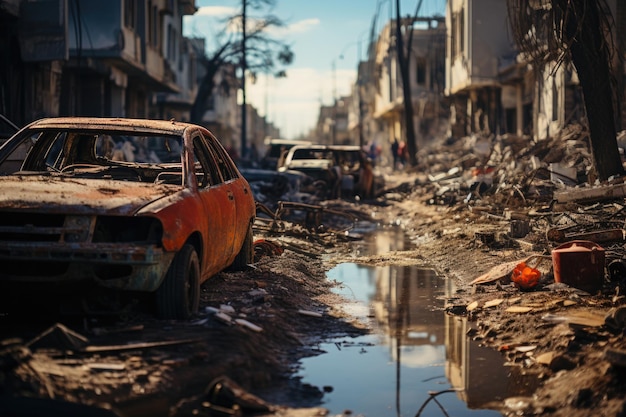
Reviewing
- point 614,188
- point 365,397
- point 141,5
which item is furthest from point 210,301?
point 141,5

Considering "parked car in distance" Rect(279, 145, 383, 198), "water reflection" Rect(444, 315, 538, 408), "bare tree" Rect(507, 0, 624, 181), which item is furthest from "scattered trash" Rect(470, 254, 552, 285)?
"parked car in distance" Rect(279, 145, 383, 198)

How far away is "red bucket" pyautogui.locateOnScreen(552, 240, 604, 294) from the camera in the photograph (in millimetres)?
8805

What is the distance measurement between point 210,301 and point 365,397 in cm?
228

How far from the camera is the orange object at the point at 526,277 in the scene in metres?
9.09

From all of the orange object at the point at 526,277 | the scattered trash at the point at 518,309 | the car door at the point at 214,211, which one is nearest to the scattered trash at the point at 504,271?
the orange object at the point at 526,277

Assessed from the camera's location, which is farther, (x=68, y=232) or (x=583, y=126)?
(x=583, y=126)

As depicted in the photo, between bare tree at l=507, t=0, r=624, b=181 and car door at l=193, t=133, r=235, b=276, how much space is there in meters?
7.28

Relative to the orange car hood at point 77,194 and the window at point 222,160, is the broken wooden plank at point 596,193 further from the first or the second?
the orange car hood at point 77,194

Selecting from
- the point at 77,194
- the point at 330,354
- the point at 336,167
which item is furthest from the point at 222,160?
the point at 336,167

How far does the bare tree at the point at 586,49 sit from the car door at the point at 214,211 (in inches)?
287

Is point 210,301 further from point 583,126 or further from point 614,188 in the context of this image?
point 583,126

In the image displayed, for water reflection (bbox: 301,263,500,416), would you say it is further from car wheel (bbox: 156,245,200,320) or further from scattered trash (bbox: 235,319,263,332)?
car wheel (bbox: 156,245,200,320)

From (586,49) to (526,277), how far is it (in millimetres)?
7576

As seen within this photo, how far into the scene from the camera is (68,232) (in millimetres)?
6270
